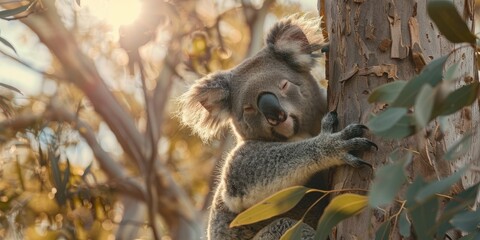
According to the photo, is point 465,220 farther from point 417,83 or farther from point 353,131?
point 353,131

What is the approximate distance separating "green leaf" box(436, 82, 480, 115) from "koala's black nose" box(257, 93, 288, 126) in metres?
1.44

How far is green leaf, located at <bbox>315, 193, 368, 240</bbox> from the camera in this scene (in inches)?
74.1

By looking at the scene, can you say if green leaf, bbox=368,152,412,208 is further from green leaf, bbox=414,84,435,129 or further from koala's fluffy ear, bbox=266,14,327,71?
koala's fluffy ear, bbox=266,14,327,71

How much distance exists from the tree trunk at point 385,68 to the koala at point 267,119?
0.24 meters

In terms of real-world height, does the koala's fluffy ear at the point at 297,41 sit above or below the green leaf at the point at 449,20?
below

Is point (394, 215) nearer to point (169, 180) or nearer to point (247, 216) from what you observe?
point (247, 216)

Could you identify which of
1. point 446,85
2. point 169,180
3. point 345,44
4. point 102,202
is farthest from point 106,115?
point 446,85

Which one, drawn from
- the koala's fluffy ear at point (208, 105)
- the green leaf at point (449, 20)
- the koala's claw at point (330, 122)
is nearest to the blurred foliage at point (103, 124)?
the koala's fluffy ear at point (208, 105)

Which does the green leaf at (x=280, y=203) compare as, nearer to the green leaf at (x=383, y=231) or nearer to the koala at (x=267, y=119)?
the green leaf at (x=383, y=231)

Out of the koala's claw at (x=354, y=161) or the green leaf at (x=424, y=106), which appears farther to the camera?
the koala's claw at (x=354, y=161)

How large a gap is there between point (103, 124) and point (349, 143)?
17.3 feet

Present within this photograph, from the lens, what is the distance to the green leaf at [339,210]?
6.17 ft

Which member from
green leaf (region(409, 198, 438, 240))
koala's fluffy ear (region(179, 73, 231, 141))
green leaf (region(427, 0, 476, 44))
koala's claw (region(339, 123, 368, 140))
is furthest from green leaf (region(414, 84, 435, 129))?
koala's fluffy ear (region(179, 73, 231, 141))

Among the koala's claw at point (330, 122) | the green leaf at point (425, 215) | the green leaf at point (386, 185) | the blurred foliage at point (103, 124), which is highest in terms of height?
the green leaf at point (386, 185)
